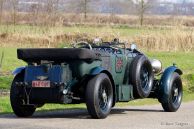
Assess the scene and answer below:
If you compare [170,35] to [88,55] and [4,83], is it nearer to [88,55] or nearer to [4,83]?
[4,83]

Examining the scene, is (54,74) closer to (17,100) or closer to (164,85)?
(17,100)

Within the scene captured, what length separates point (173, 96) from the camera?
49.6ft

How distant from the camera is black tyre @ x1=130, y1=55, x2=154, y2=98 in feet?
46.1

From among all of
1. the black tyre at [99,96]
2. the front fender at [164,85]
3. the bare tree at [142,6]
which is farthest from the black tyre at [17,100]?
the bare tree at [142,6]

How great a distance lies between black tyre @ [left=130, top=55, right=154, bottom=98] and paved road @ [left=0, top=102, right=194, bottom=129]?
477mm

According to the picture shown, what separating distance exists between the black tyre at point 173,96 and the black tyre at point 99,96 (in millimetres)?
1767

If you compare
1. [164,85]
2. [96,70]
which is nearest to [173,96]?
[164,85]

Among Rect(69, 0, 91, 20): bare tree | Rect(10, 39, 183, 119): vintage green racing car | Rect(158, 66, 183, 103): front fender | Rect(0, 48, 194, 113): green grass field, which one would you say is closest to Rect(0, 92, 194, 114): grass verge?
Rect(0, 48, 194, 113): green grass field

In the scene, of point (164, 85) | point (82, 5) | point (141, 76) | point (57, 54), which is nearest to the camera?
point (57, 54)

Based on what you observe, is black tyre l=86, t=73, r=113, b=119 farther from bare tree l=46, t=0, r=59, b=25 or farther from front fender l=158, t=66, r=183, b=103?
bare tree l=46, t=0, r=59, b=25

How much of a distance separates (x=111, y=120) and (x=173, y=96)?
2.65 metres

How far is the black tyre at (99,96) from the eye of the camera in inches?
502

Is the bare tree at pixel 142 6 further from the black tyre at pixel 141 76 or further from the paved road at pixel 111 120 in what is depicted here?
the paved road at pixel 111 120

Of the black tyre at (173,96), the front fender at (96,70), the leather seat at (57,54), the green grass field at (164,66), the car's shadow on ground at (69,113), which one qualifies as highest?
the leather seat at (57,54)
